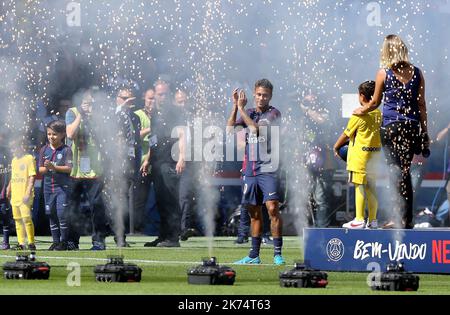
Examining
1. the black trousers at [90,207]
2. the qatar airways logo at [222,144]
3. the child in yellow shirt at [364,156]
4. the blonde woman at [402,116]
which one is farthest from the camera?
the black trousers at [90,207]

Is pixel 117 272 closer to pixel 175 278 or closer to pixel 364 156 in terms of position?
pixel 175 278

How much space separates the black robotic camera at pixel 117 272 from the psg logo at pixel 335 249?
113 inches

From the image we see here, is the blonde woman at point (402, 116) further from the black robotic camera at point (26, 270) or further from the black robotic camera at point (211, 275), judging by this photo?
the black robotic camera at point (26, 270)

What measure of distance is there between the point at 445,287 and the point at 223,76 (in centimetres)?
965

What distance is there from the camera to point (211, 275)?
12.6 m

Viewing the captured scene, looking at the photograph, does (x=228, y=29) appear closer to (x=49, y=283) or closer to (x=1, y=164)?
(x=1, y=164)

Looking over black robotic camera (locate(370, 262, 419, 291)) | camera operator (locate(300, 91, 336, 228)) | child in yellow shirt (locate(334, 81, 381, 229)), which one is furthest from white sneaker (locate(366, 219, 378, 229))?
camera operator (locate(300, 91, 336, 228))

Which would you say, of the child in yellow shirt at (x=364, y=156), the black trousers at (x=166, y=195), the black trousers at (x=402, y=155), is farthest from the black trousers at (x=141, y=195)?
the black trousers at (x=402, y=155)

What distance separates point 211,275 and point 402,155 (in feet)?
11.2

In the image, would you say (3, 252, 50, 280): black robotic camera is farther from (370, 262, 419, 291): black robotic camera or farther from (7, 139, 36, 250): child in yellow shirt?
(7, 139, 36, 250): child in yellow shirt

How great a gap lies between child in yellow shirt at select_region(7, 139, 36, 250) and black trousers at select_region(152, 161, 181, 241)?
225 cm

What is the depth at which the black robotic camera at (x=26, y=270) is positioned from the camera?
13.1m

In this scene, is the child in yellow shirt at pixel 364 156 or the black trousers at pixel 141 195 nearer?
the child in yellow shirt at pixel 364 156

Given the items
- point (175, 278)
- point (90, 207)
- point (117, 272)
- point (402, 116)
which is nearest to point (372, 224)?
point (402, 116)
